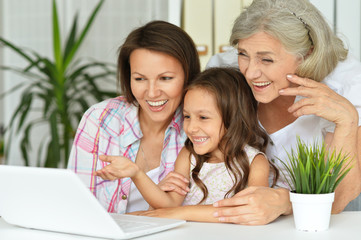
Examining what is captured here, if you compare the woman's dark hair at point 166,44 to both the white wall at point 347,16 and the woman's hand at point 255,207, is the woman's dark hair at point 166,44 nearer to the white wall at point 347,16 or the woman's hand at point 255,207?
the woman's hand at point 255,207

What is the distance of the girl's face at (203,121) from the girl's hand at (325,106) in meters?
0.34

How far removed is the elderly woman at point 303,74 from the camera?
179cm

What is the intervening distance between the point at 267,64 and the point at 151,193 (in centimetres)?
63

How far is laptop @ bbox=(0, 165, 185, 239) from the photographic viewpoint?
1.22m

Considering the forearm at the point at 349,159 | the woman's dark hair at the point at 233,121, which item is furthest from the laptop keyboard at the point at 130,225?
the forearm at the point at 349,159

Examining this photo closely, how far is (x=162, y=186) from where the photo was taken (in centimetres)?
199

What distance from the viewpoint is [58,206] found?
51.8 inches

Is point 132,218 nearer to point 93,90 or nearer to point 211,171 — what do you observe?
point 211,171

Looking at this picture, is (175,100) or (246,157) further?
(175,100)

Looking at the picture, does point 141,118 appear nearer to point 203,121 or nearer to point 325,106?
point 203,121

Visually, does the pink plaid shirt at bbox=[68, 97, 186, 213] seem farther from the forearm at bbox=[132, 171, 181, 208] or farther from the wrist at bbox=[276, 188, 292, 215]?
the wrist at bbox=[276, 188, 292, 215]

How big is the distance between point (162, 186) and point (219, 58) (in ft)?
2.55

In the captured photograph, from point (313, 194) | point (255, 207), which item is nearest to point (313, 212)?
point (313, 194)

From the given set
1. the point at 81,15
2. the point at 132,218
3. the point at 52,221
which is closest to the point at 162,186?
the point at 132,218
